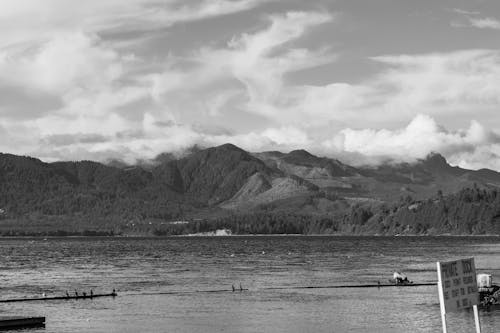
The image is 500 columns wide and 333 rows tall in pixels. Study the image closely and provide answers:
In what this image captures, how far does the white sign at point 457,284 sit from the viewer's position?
31.6 m

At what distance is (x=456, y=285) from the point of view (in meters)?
32.7

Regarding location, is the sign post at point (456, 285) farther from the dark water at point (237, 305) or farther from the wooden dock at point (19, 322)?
the wooden dock at point (19, 322)

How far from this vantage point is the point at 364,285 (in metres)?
128

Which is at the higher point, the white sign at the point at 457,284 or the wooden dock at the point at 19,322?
the white sign at the point at 457,284

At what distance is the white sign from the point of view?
31594 mm

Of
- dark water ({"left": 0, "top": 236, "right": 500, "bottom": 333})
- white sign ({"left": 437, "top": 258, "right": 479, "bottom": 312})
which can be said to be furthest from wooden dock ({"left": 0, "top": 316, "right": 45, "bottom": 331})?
white sign ({"left": 437, "top": 258, "right": 479, "bottom": 312})

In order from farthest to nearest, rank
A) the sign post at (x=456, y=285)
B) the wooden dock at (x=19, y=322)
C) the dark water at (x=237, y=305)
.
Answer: the dark water at (x=237, y=305), the wooden dock at (x=19, y=322), the sign post at (x=456, y=285)

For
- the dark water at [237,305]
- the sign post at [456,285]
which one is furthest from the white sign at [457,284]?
the dark water at [237,305]

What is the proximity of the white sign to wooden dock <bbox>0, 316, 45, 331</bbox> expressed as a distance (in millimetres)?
55316

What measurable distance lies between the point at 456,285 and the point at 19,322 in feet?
187

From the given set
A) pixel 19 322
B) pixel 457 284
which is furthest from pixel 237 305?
pixel 457 284

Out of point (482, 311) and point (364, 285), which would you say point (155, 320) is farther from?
point (364, 285)

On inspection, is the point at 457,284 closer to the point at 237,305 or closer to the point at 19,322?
the point at 19,322

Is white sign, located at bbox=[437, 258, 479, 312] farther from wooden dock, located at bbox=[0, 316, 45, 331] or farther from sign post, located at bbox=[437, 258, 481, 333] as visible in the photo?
wooden dock, located at bbox=[0, 316, 45, 331]
